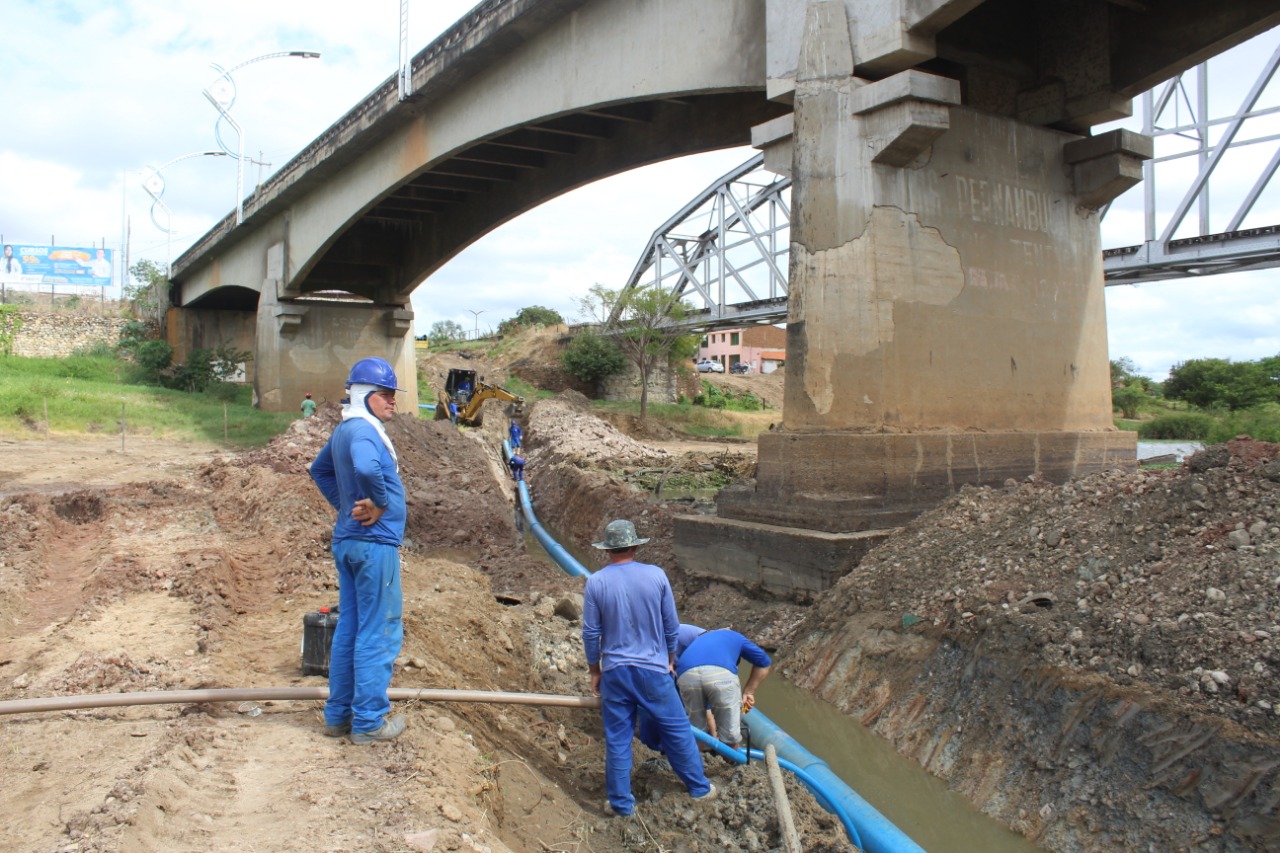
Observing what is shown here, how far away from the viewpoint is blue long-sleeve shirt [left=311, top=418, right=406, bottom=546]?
454 centimetres

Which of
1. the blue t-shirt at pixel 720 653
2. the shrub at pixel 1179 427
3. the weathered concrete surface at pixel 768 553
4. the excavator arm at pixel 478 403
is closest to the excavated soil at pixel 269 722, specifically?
the blue t-shirt at pixel 720 653

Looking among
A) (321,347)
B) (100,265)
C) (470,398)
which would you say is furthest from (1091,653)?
(100,265)

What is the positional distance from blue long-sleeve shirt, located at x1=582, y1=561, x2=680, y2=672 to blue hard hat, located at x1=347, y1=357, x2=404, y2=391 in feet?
5.04

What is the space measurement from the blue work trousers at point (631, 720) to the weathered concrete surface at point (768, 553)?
395 centimetres

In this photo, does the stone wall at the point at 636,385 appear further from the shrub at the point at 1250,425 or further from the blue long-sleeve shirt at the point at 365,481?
the blue long-sleeve shirt at the point at 365,481

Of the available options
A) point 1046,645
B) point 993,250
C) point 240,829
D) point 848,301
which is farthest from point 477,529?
point 240,829

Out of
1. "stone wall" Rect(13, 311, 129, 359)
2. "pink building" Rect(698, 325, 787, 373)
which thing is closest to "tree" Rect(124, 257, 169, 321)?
"stone wall" Rect(13, 311, 129, 359)

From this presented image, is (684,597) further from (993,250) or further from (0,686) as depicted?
(0,686)

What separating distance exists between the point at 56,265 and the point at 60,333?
2935cm

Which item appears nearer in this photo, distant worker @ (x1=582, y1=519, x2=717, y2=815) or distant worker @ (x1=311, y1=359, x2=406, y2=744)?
distant worker @ (x1=311, y1=359, x2=406, y2=744)

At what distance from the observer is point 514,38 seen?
15.4 meters

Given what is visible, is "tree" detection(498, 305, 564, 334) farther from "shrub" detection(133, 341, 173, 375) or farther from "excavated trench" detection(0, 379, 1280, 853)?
"excavated trench" detection(0, 379, 1280, 853)

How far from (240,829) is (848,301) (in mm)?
7204

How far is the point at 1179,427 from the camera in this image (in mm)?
31172
